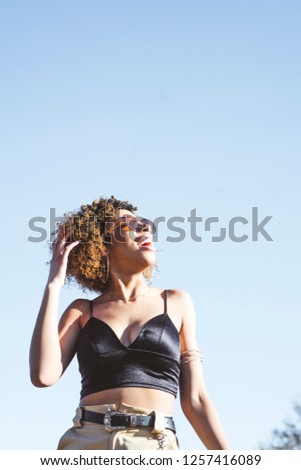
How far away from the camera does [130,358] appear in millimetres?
4887

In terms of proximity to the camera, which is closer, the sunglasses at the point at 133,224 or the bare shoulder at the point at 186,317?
the bare shoulder at the point at 186,317

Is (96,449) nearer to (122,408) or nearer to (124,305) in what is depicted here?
(122,408)

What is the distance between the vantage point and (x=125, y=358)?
16.0 feet

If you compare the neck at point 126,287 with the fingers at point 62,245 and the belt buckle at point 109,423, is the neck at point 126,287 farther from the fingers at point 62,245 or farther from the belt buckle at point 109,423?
the belt buckle at point 109,423

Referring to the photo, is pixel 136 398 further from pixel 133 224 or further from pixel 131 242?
pixel 133 224

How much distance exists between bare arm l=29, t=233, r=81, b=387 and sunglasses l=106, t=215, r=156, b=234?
600 mm

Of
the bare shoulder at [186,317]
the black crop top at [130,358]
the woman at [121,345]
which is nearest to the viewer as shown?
the woman at [121,345]

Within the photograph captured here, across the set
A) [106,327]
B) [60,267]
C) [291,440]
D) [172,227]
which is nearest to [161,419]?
[106,327]

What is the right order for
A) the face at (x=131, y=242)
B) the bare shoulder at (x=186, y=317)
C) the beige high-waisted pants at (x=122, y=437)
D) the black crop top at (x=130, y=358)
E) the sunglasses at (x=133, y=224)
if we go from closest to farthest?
1. the beige high-waisted pants at (x=122, y=437)
2. the black crop top at (x=130, y=358)
3. the bare shoulder at (x=186, y=317)
4. the face at (x=131, y=242)
5. the sunglasses at (x=133, y=224)

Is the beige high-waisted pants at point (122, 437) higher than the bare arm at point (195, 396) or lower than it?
lower

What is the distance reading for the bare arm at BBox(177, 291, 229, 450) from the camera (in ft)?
16.1

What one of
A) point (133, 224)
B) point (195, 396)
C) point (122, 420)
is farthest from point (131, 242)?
point (122, 420)

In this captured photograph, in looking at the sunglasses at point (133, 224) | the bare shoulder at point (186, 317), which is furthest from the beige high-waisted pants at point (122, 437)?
the sunglasses at point (133, 224)

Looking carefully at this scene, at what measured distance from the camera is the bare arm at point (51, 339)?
4836mm
